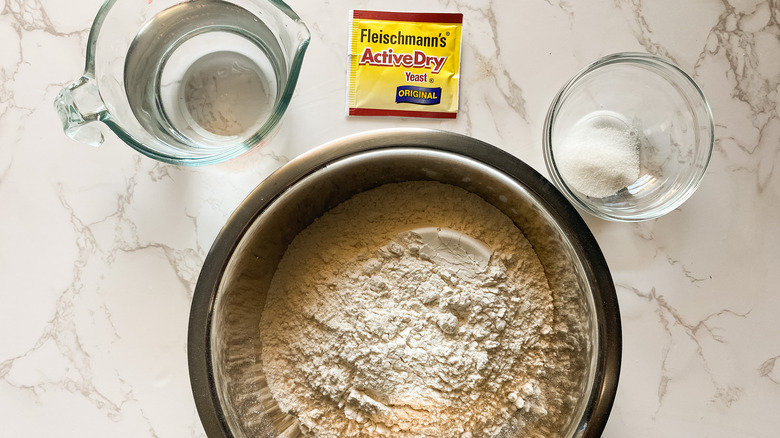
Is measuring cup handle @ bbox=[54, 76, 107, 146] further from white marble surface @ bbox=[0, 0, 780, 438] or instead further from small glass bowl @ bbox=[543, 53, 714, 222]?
small glass bowl @ bbox=[543, 53, 714, 222]

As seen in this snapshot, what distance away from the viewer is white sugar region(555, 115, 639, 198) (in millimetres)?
884

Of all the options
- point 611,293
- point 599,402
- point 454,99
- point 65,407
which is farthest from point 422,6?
point 65,407

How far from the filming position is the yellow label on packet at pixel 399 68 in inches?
36.8

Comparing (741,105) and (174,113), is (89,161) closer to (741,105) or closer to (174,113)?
(174,113)

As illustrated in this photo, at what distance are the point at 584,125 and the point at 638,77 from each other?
0.45ft

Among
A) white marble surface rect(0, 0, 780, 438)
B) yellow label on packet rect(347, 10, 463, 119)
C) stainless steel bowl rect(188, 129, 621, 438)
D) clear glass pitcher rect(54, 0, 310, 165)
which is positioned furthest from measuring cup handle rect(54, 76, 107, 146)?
yellow label on packet rect(347, 10, 463, 119)

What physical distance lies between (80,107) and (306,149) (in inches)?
13.9

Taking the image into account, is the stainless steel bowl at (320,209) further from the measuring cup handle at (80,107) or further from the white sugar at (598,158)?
the measuring cup handle at (80,107)

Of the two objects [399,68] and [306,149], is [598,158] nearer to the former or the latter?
[399,68]

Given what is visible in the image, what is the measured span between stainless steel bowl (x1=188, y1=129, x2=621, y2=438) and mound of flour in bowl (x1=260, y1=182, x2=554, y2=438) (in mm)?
27

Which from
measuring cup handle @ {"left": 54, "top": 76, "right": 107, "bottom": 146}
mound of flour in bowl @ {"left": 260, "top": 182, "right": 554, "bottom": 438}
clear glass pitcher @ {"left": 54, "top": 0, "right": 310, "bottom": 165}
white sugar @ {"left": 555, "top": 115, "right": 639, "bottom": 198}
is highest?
clear glass pitcher @ {"left": 54, "top": 0, "right": 310, "bottom": 165}

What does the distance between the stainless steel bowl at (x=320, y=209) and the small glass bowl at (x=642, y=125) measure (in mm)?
130

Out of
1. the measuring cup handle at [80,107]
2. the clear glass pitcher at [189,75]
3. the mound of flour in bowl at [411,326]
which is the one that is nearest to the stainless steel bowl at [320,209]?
the mound of flour in bowl at [411,326]

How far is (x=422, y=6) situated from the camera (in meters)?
0.95
